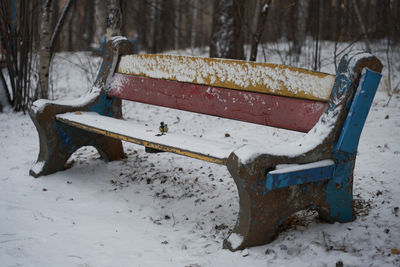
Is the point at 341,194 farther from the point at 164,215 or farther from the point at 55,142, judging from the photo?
the point at 55,142

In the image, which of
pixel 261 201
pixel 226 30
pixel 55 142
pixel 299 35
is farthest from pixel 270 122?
pixel 299 35

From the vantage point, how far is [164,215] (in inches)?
111

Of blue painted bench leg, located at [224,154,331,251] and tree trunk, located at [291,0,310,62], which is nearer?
blue painted bench leg, located at [224,154,331,251]

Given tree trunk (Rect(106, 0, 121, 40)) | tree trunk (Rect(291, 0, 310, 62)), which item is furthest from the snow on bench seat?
tree trunk (Rect(291, 0, 310, 62))

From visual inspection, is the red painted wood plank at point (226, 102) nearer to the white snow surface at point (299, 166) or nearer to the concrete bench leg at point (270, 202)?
the white snow surface at point (299, 166)

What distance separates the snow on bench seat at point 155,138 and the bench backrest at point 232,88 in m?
0.34

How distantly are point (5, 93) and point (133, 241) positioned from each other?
4.63 meters

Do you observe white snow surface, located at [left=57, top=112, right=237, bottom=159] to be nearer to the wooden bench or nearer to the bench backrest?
the wooden bench

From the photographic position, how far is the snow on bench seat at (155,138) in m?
2.23

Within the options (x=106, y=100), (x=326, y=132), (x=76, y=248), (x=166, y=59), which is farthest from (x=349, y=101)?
(x=106, y=100)

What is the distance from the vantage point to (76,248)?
7.36 ft

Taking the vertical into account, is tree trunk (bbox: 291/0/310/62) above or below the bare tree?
above

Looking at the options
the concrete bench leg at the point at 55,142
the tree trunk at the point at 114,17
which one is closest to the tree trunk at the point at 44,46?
the tree trunk at the point at 114,17

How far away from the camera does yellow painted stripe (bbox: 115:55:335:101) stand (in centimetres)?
226
